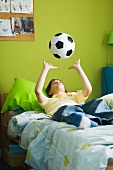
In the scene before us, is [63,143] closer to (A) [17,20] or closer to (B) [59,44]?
(B) [59,44]

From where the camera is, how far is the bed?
5.41 ft

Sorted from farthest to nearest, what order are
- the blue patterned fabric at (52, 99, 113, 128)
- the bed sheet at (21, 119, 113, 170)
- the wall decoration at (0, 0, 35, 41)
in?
the wall decoration at (0, 0, 35, 41) → the blue patterned fabric at (52, 99, 113, 128) → the bed sheet at (21, 119, 113, 170)

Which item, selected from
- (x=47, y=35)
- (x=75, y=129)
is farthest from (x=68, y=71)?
(x=75, y=129)

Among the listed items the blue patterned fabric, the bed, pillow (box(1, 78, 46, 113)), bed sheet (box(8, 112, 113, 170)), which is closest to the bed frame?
pillow (box(1, 78, 46, 113))

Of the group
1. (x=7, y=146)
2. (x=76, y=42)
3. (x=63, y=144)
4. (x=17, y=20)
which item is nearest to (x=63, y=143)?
(x=63, y=144)

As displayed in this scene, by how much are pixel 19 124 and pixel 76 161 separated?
0.95 meters

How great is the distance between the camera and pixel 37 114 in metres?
2.74

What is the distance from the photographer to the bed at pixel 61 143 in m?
1.65

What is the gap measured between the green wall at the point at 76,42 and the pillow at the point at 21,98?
255 mm

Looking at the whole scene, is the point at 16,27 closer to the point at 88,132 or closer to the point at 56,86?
the point at 56,86

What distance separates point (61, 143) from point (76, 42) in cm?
182

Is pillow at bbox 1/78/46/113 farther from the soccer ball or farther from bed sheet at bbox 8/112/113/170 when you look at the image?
the soccer ball

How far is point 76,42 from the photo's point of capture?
3.66m

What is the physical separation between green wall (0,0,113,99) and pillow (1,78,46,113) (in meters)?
0.26
